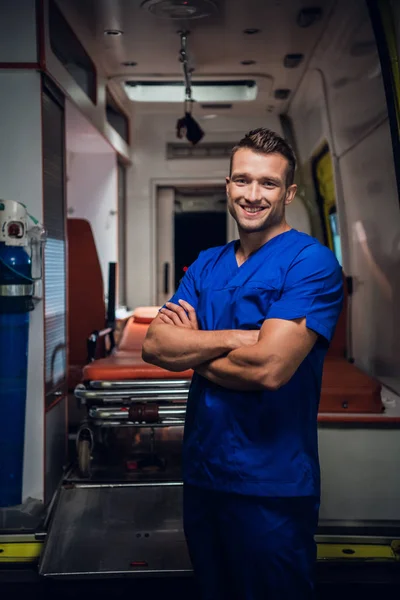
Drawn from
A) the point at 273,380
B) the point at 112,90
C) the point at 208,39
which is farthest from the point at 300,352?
the point at 112,90

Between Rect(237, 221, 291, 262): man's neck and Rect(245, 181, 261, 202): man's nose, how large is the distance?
5.1 inches

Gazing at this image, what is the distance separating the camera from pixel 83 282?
509 cm

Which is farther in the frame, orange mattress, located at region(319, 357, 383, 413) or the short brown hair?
orange mattress, located at region(319, 357, 383, 413)

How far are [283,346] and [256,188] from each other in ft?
1.63

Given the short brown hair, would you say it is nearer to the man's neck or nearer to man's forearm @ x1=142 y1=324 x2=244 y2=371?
the man's neck

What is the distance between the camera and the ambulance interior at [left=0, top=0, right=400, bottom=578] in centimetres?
319

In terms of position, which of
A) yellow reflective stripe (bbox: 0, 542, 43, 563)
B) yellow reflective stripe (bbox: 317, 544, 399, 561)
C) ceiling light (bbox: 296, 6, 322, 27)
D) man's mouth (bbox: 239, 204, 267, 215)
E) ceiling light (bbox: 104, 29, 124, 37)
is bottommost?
yellow reflective stripe (bbox: 0, 542, 43, 563)

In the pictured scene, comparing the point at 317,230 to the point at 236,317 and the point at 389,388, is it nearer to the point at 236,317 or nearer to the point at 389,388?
the point at 389,388

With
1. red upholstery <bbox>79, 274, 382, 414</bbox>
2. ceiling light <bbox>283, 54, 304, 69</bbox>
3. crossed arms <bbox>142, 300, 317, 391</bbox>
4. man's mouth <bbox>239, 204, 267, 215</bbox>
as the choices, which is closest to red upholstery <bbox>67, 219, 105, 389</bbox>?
red upholstery <bbox>79, 274, 382, 414</bbox>

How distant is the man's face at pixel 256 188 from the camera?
2146 mm

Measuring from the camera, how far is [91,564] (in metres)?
3.04

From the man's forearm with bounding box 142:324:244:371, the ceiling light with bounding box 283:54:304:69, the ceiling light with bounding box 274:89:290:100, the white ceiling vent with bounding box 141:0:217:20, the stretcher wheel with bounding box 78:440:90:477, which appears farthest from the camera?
the ceiling light with bounding box 274:89:290:100

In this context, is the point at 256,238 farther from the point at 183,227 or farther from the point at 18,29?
the point at 183,227

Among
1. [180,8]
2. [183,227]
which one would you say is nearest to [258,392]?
[180,8]
